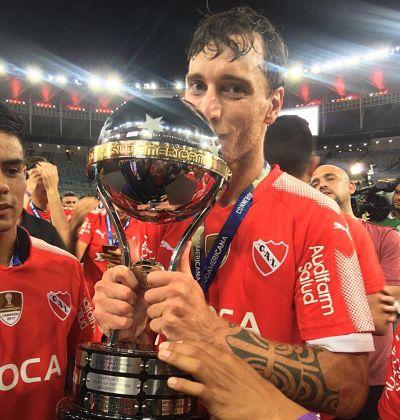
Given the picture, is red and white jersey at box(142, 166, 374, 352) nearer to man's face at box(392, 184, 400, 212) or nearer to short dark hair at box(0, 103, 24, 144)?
short dark hair at box(0, 103, 24, 144)

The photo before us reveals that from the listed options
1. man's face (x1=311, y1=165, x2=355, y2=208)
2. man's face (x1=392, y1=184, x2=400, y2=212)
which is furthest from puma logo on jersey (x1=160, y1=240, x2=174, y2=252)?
man's face (x1=392, y1=184, x2=400, y2=212)

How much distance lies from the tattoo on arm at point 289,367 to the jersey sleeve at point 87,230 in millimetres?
2855

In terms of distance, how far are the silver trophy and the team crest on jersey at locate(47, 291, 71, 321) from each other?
544mm

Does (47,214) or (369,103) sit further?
(369,103)

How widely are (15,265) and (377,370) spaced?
191 cm

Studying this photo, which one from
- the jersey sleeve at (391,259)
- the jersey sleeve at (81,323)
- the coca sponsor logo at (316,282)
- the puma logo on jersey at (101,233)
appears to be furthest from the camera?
the puma logo on jersey at (101,233)

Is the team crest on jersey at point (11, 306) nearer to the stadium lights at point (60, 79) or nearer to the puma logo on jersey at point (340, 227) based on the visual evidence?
the puma logo on jersey at point (340, 227)

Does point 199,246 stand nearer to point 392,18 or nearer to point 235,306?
point 235,306

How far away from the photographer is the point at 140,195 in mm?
973

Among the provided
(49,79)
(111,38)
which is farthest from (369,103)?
(49,79)

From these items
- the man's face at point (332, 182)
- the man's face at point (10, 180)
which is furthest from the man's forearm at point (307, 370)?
the man's face at point (332, 182)

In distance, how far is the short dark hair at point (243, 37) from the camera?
1289 mm

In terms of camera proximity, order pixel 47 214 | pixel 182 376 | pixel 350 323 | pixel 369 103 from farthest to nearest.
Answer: pixel 369 103 → pixel 47 214 → pixel 350 323 → pixel 182 376

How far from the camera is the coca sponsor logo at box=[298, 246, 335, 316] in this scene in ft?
3.65
